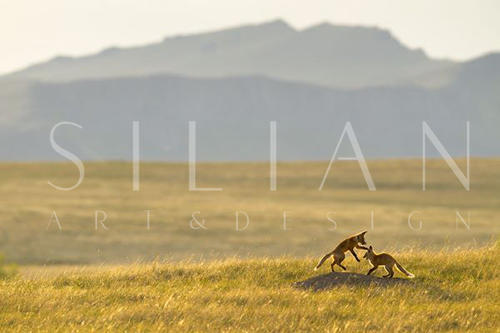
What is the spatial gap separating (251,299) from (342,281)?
1.79 meters

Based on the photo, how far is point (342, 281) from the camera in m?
14.2

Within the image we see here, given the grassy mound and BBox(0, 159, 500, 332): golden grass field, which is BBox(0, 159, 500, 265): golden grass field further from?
the grassy mound

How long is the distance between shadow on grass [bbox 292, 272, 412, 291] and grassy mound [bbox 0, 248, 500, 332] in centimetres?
10

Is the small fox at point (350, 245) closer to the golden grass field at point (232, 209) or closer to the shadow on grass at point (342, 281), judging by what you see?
the shadow on grass at point (342, 281)

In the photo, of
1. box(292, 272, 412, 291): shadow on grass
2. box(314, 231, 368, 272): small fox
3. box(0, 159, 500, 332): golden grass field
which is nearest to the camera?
box(0, 159, 500, 332): golden grass field

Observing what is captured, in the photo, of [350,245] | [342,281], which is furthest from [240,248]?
[350,245]

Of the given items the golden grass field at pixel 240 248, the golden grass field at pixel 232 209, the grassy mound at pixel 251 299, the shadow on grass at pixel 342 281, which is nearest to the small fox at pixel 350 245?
the shadow on grass at pixel 342 281

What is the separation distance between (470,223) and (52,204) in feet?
96.8

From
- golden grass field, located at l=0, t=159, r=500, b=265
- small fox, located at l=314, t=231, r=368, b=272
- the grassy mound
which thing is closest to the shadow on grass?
the grassy mound

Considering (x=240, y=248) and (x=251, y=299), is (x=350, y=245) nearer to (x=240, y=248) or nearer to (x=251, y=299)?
(x=251, y=299)

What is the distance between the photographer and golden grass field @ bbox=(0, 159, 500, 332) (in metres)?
12.3

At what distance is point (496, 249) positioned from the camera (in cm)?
1794

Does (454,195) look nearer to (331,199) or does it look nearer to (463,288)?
(331,199)

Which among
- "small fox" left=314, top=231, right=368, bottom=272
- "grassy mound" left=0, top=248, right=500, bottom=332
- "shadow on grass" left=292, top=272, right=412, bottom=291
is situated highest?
"small fox" left=314, top=231, right=368, bottom=272
